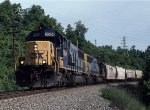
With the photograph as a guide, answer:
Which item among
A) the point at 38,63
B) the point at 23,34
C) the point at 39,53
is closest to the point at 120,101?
the point at 38,63

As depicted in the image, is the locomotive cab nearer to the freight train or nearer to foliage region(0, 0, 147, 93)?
the freight train

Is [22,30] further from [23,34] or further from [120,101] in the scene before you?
[120,101]

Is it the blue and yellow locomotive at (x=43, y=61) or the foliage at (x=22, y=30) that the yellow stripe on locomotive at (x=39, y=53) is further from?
the foliage at (x=22, y=30)

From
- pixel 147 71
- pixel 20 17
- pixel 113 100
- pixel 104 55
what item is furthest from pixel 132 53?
pixel 113 100

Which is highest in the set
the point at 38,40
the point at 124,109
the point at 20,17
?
the point at 20,17

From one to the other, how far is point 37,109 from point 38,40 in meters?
11.7

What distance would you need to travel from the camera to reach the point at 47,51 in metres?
26.9

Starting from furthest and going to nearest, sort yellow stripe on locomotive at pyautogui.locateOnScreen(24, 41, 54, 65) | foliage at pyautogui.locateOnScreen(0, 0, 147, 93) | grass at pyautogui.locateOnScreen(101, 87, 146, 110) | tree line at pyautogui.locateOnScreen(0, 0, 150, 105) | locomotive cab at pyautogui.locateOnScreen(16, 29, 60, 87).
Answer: foliage at pyautogui.locateOnScreen(0, 0, 147, 93) < tree line at pyautogui.locateOnScreen(0, 0, 150, 105) < yellow stripe on locomotive at pyautogui.locateOnScreen(24, 41, 54, 65) < grass at pyautogui.locateOnScreen(101, 87, 146, 110) < locomotive cab at pyautogui.locateOnScreen(16, 29, 60, 87)

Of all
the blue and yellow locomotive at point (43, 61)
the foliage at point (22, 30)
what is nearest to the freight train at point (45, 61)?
the blue and yellow locomotive at point (43, 61)

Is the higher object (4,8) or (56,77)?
(4,8)

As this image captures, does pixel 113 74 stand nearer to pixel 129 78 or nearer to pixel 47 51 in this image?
pixel 129 78

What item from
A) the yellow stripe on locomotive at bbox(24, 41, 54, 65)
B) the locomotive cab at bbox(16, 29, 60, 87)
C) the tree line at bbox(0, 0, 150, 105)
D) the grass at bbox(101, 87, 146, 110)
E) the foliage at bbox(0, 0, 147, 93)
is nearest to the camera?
the locomotive cab at bbox(16, 29, 60, 87)


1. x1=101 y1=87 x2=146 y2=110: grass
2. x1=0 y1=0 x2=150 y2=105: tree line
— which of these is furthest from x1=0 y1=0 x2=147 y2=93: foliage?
x1=101 y1=87 x2=146 y2=110: grass

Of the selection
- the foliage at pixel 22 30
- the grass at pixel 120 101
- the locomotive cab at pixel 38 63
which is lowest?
the grass at pixel 120 101
